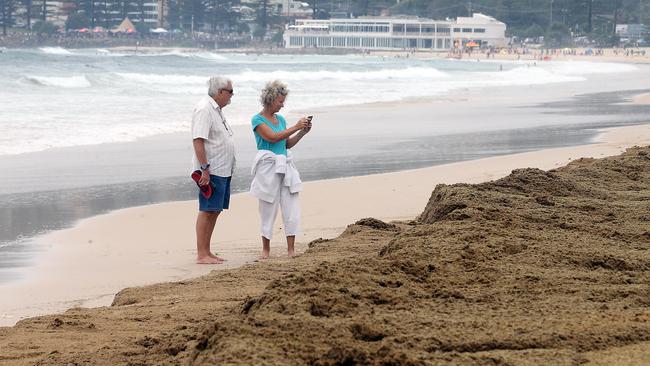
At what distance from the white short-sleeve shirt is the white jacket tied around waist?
20 cm

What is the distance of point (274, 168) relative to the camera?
7867 mm

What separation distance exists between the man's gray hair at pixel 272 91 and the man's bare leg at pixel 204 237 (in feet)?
2.87

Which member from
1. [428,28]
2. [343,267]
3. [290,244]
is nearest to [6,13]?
[428,28]

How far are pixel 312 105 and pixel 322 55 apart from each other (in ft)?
413

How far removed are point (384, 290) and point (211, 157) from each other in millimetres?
Result: 3370

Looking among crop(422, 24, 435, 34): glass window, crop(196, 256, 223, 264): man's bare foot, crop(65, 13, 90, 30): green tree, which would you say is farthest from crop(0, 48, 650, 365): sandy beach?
crop(65, 13, 90, 30): green tree

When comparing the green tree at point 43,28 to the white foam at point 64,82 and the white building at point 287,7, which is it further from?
the white foam at point 64,82

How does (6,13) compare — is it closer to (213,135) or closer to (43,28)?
(43,28)

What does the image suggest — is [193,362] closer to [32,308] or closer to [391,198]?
[32,308]

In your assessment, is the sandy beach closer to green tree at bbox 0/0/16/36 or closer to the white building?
green tree at bbox 0/0/16/36

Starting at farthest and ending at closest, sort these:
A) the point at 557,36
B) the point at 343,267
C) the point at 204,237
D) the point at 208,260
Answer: the point at 557,36 < the point at 204,237 < the point at 208,260 < the point at 343,267

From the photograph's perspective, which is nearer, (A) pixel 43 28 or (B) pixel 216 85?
(B) pixel 216 85

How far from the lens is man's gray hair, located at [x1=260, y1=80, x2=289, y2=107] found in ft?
25.4

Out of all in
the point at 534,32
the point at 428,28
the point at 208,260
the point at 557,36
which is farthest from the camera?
the point at 534,32
